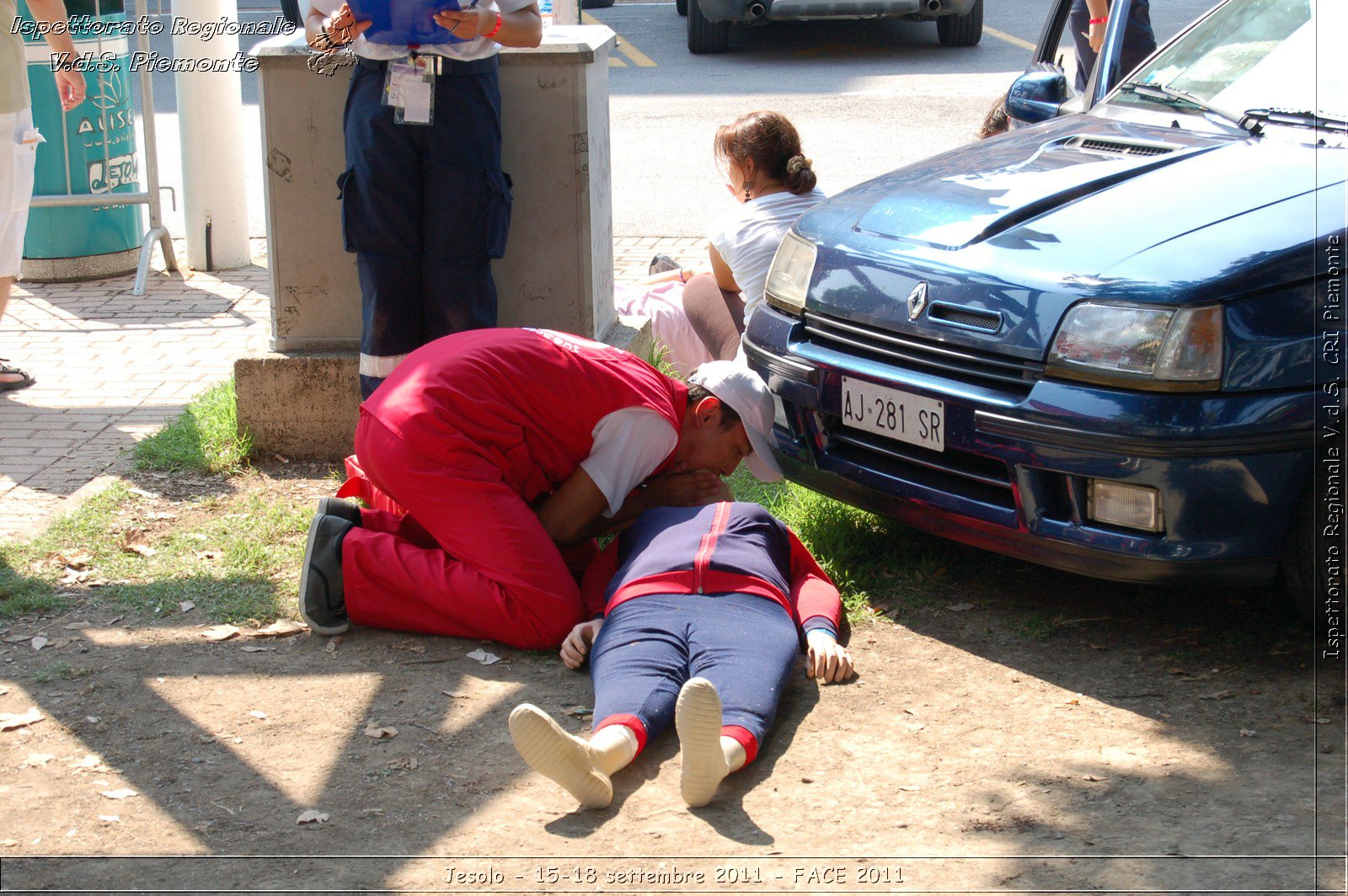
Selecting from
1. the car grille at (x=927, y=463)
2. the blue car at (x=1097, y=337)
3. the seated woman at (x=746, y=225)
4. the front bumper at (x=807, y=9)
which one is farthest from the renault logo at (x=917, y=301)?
the front bumper at (x=807, y=9)

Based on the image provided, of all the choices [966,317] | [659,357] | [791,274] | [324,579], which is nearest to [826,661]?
[966,317]

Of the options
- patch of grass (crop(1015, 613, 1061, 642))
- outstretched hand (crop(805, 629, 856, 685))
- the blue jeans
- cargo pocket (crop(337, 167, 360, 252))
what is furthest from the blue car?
cargo pocket (crop(337, 167, 360, 252))

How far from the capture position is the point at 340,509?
158 inches

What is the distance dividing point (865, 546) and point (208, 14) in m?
5.07

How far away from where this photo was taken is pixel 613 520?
14.0 feet

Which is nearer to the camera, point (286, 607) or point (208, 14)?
point (286, 607)

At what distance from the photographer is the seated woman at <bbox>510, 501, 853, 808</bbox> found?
2.93 meters

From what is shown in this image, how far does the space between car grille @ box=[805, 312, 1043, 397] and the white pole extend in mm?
4774

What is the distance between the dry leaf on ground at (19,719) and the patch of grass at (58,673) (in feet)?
0.56

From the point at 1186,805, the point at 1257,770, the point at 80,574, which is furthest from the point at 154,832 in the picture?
the point at 1257,770

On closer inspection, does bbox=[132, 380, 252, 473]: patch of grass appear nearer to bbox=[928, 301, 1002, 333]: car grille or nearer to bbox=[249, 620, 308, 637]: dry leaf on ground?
bbox=[249, 620, 308, 637]: dry leaf on ground

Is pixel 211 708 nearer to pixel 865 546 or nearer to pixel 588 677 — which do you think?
pixel 588 677

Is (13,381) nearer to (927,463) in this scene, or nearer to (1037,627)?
(927,463)

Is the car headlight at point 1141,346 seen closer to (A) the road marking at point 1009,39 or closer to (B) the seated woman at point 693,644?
(B) the seated woman at point 693,644
